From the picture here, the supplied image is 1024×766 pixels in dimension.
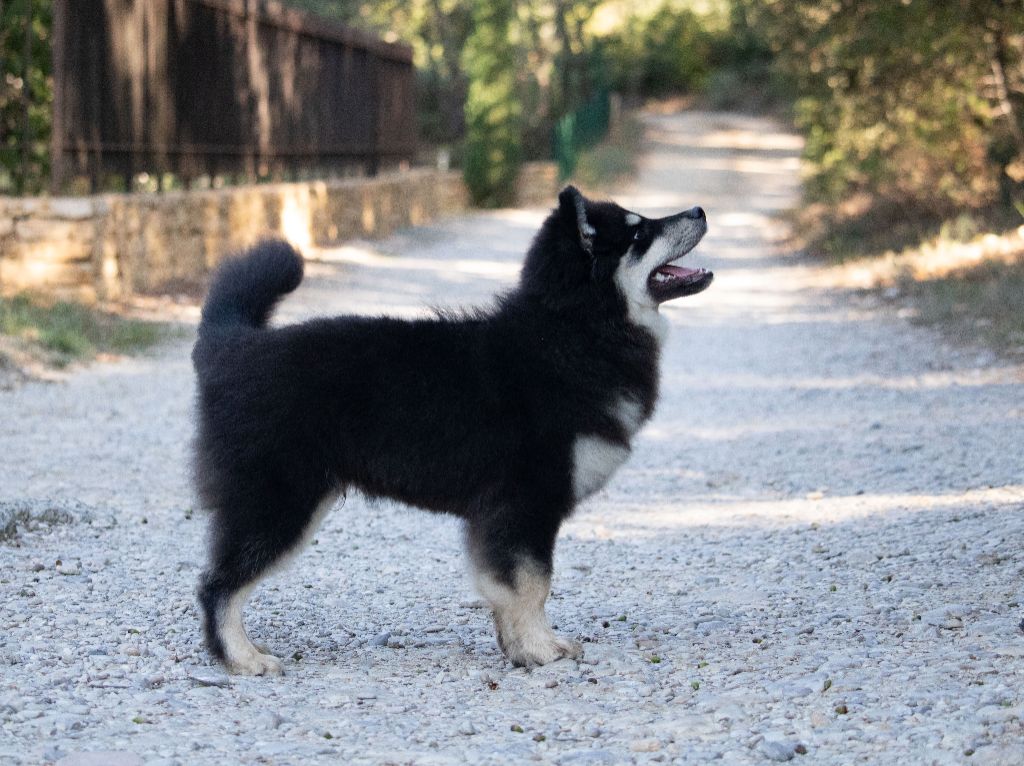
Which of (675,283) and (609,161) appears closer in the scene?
(675,283)

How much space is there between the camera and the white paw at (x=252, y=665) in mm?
4539

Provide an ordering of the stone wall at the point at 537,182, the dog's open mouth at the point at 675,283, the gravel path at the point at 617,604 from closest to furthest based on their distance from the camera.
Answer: the gravel path at the point at 617,604 < the dog's open mouth at the point at 675,283 < the stone wall at the point at 537,182

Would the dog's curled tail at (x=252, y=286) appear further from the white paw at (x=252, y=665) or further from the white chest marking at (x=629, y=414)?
the white chest marking at (x=629, y=414)

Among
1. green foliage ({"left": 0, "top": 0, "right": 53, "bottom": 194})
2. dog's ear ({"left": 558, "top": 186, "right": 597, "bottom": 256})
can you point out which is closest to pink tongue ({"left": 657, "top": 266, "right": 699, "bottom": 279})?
dog's ear ({"left": 558, "top": 186, "right": 597, "bottom": 256})

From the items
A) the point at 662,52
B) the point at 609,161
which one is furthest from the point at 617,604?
the point at 662,52

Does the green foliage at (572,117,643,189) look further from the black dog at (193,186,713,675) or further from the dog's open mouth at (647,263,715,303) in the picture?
the black dog at (193,186,713,675)

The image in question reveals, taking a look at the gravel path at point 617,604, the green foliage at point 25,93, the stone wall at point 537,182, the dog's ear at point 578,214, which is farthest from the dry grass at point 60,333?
the stone wall at point 537,182

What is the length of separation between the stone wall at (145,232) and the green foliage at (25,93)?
41.2 inches

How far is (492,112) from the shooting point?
34125mm

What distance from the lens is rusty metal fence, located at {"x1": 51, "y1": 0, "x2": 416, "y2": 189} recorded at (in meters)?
13.6

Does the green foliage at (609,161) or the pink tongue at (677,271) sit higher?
the green foliage at (609,161)

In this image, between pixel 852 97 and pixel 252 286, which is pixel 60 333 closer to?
pixel 252 286

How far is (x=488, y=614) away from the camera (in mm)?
5527

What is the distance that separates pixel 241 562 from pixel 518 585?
953mm
